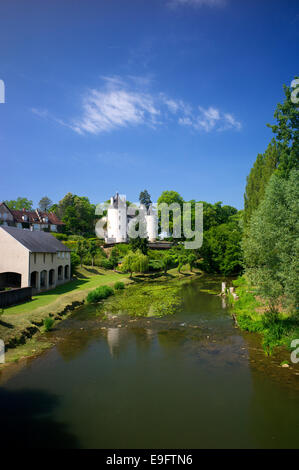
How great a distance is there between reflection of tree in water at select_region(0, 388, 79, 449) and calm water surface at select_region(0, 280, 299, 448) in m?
0.03

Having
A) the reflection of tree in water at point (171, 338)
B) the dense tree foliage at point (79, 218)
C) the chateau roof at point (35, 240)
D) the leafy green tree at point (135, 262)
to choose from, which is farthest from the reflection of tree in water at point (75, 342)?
the dense tree foliage at point (79, 218)

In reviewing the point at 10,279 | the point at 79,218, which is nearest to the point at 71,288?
the point at 10,279

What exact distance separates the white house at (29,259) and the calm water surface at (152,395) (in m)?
11.6

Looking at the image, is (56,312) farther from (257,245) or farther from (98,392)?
(257,245)

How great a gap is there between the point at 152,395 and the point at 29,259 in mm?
19935

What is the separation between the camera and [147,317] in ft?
76.9

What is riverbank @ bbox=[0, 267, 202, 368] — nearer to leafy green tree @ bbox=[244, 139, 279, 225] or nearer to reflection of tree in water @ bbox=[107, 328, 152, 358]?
reflection of tree in water @ bbox=[107, 328, 152, 358]

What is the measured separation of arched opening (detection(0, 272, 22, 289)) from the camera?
3023 cm

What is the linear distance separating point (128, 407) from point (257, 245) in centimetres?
1156

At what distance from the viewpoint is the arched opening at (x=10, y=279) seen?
30234 millimetres

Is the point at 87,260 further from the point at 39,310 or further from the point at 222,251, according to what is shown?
the point at 39,310

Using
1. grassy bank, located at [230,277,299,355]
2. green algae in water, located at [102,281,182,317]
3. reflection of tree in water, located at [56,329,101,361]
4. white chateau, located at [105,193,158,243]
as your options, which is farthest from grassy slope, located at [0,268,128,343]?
white chateau, located at [105,193,158,243]

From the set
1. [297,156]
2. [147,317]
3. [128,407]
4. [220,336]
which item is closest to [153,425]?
[128,407]

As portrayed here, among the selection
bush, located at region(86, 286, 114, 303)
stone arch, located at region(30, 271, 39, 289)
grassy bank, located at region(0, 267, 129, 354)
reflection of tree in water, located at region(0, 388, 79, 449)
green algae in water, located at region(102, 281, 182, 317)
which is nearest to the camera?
reflection of tree in water, located at region(0, 388, 79, 449)
